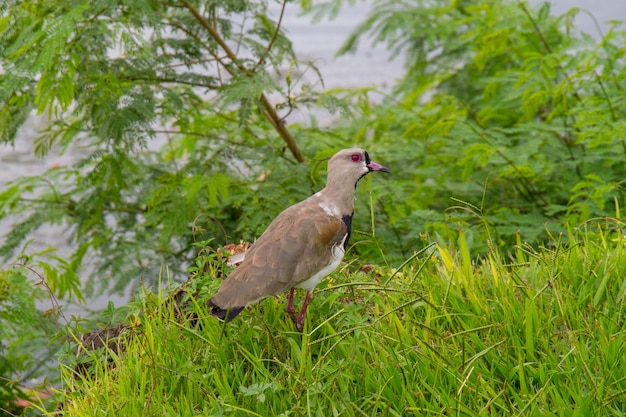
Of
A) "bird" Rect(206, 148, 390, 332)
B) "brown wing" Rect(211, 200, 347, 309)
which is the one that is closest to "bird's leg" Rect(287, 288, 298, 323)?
"bird" Rect(206, 148, 390, 332)

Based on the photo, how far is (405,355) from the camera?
3119 millimetres

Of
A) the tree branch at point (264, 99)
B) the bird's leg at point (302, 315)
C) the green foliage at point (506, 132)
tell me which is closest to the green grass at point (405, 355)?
the bird's leg at point (302, 315)

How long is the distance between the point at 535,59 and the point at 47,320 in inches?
145

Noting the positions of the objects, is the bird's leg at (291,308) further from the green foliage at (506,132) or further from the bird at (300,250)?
the green foliage at (506,132)

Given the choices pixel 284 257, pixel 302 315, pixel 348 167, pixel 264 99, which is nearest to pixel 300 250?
pixel 284 257

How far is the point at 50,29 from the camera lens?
418 cm

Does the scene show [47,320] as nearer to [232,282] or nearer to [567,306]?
[232,282]

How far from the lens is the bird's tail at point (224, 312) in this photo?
306cm

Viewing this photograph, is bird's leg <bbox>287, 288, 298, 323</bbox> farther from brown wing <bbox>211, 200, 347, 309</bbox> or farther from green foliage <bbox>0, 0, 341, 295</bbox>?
green foliage <bbox>0, 0, 341, 295</bbox>

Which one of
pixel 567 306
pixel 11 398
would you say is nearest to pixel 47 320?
pixel 11 398

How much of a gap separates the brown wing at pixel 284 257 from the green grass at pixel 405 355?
0.16 meters

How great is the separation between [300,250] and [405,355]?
580mm

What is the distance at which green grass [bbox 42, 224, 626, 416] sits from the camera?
294 cm

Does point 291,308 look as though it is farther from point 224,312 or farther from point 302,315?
point 224,312
